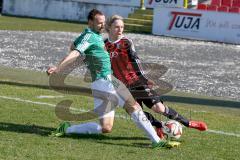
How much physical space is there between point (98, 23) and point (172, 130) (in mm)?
1664

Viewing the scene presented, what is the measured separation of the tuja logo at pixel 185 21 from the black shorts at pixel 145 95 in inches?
866

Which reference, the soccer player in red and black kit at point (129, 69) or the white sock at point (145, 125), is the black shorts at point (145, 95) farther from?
the white sock at point (145, 125)

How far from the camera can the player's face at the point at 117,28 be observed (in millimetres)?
8875

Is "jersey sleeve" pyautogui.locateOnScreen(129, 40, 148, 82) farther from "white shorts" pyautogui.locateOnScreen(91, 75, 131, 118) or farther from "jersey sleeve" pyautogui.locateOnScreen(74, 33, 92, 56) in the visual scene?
"jersey sleeve" pyautogui.locateOnScreen(74, 33, 92, 56)

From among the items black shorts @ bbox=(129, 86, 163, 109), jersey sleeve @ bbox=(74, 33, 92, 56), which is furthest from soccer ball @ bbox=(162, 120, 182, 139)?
jersey sleeve @ bbox=(74, 33, 92, 56)

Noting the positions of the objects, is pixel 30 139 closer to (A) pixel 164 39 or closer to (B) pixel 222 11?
(A) pixel 164 39

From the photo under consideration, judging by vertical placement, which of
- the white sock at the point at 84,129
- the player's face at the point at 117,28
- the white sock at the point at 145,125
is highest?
the player's face at the point at 117,28

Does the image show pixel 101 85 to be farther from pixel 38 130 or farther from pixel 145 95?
pixel 38 130

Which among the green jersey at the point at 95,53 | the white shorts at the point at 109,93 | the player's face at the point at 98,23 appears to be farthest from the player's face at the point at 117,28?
the white shorts at the point at 109,93

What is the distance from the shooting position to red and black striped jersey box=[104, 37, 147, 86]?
30.1 feet

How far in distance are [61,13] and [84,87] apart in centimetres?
2684

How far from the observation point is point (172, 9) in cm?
3247

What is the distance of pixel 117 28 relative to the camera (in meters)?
8.95

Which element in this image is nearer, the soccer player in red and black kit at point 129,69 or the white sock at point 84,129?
the soccer player in red and black kit at point 129,69
